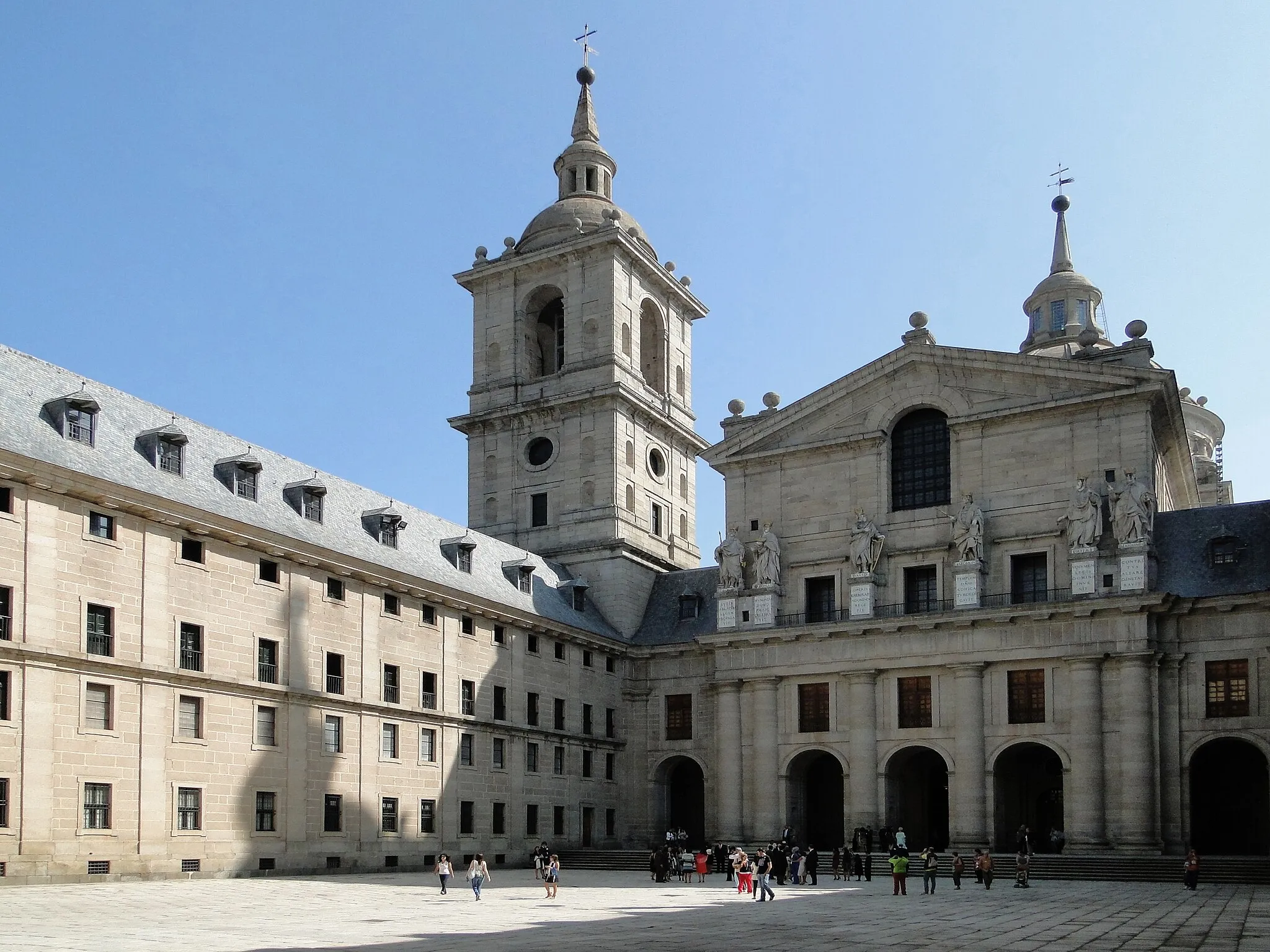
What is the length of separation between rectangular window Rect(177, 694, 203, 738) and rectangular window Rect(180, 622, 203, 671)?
0.94 m

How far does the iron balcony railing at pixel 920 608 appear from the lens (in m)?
56.3

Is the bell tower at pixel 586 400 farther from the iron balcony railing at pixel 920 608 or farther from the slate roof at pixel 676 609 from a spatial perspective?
the iron balcony railing at pixel 920 608

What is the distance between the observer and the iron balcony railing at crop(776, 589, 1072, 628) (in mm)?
56344

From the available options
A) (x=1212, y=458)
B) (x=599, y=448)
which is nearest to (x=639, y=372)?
(x=599, y=448)

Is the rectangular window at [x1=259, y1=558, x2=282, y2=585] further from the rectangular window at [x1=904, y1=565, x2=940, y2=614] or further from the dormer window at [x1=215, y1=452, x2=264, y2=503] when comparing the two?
the rectangular window at [x1=904, y1=565, x2=940, y2=614]

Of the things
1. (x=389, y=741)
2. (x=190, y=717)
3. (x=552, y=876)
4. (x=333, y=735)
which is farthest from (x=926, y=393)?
(x=190, y=717)

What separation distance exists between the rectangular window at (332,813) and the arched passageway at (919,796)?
72.6 ft

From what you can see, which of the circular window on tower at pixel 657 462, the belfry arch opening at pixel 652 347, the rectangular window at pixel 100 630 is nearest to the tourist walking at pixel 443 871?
the rectangular window at pixel 100 630

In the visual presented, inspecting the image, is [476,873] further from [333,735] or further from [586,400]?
[586,400]

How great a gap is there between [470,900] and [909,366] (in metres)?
33.0

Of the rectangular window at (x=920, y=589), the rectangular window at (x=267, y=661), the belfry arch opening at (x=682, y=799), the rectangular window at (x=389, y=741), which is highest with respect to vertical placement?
the rectangular window at (x=920, y=589)

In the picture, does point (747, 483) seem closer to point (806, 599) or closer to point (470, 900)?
point (806, 599)

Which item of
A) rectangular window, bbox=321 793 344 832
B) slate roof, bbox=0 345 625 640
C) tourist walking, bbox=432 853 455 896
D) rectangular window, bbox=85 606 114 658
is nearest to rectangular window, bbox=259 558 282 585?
slate roof, bbox=0 345 625 640

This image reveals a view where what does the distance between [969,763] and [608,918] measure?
2804cm
